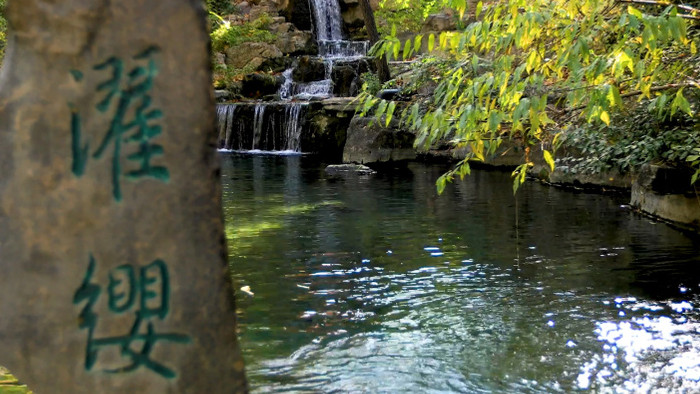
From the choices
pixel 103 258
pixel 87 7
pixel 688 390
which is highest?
pixel 87 7

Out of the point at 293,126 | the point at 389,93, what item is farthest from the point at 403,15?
the point at 293,126

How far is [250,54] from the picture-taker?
26.0 metres

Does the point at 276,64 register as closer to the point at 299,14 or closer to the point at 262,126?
the point at 299,14

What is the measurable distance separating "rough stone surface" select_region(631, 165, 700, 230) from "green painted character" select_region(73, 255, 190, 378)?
25.5ft

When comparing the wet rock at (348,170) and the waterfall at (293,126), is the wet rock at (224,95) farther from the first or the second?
the wet rock at (348,170)

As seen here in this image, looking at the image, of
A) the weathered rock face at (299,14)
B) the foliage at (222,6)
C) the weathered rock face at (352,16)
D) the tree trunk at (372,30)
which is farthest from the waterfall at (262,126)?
the weathered rock face at (352,16)

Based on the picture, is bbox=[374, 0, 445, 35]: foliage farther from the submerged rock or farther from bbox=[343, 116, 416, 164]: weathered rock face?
the submerged rock

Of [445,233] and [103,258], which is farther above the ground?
[103,258]

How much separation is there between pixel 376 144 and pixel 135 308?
1557 cm

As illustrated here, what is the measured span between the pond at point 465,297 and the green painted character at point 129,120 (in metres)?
2.39

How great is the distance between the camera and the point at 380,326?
550cm

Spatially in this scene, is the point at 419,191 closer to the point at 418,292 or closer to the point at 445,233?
the point at 445,233

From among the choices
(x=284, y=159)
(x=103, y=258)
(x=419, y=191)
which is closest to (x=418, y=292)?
Result: (x=103, y=258)

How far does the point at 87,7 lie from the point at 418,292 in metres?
4.56
